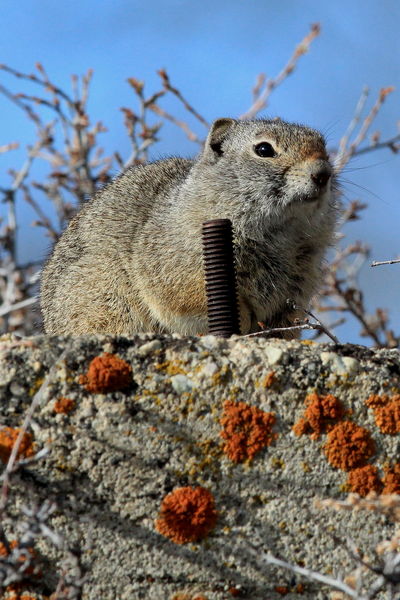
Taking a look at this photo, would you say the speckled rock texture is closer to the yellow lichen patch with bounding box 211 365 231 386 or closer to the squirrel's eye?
the yellow lichen patch with bounding box 211 365 231 386

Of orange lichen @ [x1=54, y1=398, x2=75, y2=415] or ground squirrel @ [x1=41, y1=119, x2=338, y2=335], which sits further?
ground squirrel @ [x1=41, y1=119, x2=338, y2=335]

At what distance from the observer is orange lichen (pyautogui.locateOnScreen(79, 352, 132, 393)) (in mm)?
3291

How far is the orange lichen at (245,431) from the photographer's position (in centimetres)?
325

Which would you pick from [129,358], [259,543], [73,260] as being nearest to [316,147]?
[73,260]

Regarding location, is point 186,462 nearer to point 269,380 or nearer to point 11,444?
point 269,380

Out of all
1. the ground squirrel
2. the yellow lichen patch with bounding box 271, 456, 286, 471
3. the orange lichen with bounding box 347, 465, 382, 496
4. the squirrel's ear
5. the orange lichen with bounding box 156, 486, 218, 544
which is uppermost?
the squirrel's ear

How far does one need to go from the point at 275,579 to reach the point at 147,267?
2.93 meters

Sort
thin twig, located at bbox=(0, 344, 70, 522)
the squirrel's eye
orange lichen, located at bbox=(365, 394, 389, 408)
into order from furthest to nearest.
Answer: the squirrel's eye, orange lichen, located at bbox=(365, 394, 389, 408), thin twig, located at bbox=(0, 344, 70, 522)

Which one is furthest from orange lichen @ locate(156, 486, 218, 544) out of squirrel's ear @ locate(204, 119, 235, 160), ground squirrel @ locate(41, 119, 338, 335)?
squirrel's ear @ locate(204, 119, 235, 160)

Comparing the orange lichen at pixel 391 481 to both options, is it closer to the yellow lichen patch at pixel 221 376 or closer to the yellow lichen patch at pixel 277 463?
the yellow lichen patch at pixel 277 463

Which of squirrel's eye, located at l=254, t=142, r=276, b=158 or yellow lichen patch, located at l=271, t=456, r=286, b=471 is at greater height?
squirrel's eye, located at l=254, t=142, r=276, b=158

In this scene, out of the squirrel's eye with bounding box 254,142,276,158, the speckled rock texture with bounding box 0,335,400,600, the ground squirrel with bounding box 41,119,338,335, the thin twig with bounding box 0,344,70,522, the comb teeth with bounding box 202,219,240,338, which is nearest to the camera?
the thin twig with bounding box 0,344,70,522

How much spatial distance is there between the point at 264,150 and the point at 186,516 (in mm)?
3212

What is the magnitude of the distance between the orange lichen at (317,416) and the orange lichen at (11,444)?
0.93m
